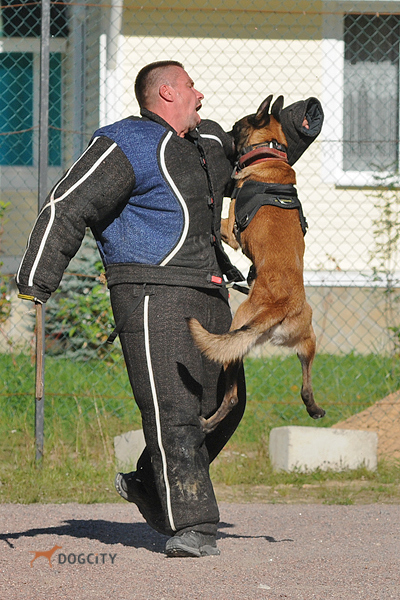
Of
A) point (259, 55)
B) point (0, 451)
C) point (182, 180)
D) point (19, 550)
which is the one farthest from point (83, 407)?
point (259, 55)

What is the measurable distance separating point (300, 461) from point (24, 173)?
5.54 m

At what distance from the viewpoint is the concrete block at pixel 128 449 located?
5867mm

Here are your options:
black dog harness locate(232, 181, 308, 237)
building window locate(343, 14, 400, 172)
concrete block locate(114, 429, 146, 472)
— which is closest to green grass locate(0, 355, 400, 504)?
concrete block locate(114, 429, 146, 472)

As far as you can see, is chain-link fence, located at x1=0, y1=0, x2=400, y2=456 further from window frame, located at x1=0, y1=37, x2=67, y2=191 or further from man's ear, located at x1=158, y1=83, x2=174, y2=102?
man's ear, located at x1=158, y1=83, x2=174, y2=102

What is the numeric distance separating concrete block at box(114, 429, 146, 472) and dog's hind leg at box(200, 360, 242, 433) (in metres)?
2.11

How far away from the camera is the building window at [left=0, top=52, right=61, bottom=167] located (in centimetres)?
1031

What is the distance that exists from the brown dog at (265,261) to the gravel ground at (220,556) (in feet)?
2.22

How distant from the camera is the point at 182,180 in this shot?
369 centimetres

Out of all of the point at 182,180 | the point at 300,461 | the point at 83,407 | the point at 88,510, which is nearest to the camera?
the point at 182,180

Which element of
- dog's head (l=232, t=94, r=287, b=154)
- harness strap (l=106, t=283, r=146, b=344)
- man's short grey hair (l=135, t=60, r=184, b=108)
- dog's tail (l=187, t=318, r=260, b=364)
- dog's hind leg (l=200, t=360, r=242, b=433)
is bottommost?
dog's hind leg (l=200, t=360, r=242, b=433)

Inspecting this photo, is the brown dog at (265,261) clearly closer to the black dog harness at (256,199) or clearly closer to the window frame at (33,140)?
the black dog harness at (256,199)

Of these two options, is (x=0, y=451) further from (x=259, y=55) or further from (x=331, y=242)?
(x=259, y=55)

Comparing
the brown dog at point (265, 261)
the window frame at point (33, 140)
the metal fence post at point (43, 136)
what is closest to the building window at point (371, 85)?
the window frame at point (33, 140)

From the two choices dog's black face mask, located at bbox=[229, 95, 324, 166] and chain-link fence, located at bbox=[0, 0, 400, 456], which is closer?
dog's black face mask, located at bbox=[229, 95, 324, 166]
